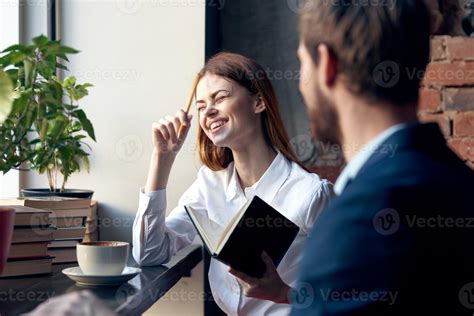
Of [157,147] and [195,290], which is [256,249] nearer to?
[157,147]

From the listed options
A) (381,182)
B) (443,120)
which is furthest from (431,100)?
(381,182)

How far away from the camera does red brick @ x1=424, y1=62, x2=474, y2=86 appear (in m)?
2.52

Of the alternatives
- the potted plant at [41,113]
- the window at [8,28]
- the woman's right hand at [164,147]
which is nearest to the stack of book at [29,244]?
the potted plant at [41,113]

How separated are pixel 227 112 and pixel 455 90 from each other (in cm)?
91

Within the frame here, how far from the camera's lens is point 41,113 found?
5.89 ft

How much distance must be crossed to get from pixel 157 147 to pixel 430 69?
1.04m

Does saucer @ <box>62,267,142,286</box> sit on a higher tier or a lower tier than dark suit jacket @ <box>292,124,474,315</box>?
lower

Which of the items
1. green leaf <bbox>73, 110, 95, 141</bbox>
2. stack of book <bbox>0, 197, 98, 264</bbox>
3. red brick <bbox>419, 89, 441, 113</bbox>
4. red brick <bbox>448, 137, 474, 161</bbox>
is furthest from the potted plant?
red brick <bbox>448, 137, 474, 161</bbox>

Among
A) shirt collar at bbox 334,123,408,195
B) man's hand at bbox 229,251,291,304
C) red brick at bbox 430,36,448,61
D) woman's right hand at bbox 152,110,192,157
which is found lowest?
man's hand at bbox 229,251,291,304

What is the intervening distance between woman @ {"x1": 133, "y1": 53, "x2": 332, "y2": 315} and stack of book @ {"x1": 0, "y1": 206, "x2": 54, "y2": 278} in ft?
1.10

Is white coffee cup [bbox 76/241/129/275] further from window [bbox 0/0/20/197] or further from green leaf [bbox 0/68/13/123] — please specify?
window [bbox 0/0/20/197]

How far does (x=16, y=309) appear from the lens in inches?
51.6

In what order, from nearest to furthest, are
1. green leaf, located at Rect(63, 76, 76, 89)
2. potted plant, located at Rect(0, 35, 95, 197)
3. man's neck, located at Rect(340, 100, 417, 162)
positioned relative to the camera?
man's neck, located at Rect(340, 100, 417, 162), potted plant, located at Rect(0, 35, 95, 197), green leaf, located at Rect(63, 76, 76, 89)

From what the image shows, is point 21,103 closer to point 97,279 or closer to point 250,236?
point 97,279
